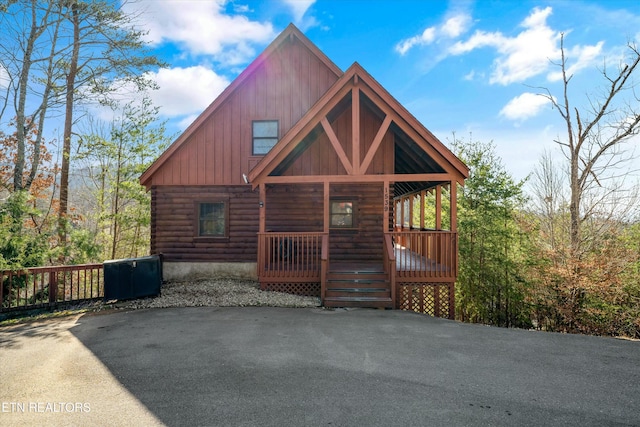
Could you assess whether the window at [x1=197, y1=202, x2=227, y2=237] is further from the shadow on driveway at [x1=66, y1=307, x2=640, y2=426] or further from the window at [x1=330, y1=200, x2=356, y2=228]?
the shadow on driveway at [x1=66, y1=307, x2=640, y2=426]

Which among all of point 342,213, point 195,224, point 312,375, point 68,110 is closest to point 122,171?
point 68,110

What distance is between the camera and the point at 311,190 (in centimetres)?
1198

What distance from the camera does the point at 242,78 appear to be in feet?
40.3

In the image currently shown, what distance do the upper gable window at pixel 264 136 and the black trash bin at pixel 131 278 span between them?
5510 mm

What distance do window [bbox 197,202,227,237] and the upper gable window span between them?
8.42ft

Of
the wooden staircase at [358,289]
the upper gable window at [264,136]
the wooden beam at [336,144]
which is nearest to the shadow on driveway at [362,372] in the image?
the wooden staircase at [358,289]

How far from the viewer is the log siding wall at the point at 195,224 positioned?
12.1 metres

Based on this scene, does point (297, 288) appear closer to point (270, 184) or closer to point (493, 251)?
point (270, 184)

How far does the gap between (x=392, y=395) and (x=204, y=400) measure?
2.26 metres

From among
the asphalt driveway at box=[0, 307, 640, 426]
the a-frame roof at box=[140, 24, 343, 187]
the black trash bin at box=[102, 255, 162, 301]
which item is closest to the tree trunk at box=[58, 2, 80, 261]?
the a-frame roof at box=[140, 24, 343, 187]

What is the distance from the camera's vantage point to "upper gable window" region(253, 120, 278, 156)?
1230 cm

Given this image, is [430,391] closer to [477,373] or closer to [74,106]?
[477,373]

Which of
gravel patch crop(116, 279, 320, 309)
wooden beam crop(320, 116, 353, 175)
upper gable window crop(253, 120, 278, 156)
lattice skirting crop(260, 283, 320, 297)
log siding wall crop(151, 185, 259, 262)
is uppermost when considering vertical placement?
upper gable window crop(253, 120, 278, 156)

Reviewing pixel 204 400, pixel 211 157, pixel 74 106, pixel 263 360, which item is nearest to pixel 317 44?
pixel 211 157
